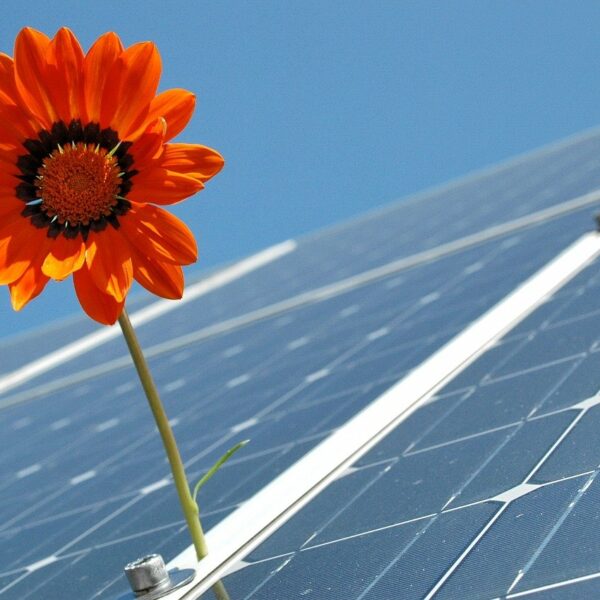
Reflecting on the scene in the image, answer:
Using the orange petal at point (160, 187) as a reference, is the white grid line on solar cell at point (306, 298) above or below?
below

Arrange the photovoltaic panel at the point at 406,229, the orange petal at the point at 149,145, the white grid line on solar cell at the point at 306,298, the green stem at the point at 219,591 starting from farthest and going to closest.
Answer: the photovoltaic panel at the point at 406,229 < the white grid line on solar cell at the point at 306,298 < the green stem at the point at 219,591 < the orange petal at the point at 149,145

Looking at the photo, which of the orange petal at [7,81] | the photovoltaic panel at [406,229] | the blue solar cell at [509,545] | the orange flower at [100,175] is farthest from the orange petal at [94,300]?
the photovoltaic panel at [406,229]

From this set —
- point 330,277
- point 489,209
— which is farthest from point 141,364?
point 489,209

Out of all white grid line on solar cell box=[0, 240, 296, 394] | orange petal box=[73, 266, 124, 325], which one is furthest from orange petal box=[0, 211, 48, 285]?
white grid line on solar cell box=[0, 240, 296, 394]

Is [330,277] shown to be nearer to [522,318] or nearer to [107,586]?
[522,318]

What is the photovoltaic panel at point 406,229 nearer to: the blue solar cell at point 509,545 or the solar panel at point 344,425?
the solar panel at point 344,425

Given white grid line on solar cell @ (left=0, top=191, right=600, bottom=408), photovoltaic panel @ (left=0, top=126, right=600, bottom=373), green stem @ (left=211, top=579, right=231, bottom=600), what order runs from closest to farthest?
green stem @ (left=211, top=579, right=231, bottom=600), white grid line on solar cell @ (left=0, top=191, right=600, bottom=408), photovoltaic panel @ (left=0, top=126, right=600, bottom=373)

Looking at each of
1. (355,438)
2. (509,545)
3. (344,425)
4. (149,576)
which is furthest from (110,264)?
(344,425)

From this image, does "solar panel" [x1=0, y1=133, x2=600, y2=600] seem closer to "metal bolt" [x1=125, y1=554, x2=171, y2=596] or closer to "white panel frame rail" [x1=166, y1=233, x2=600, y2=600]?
"white panel frame rail" [x1=166, y1=233, x2=600, y2=600]
